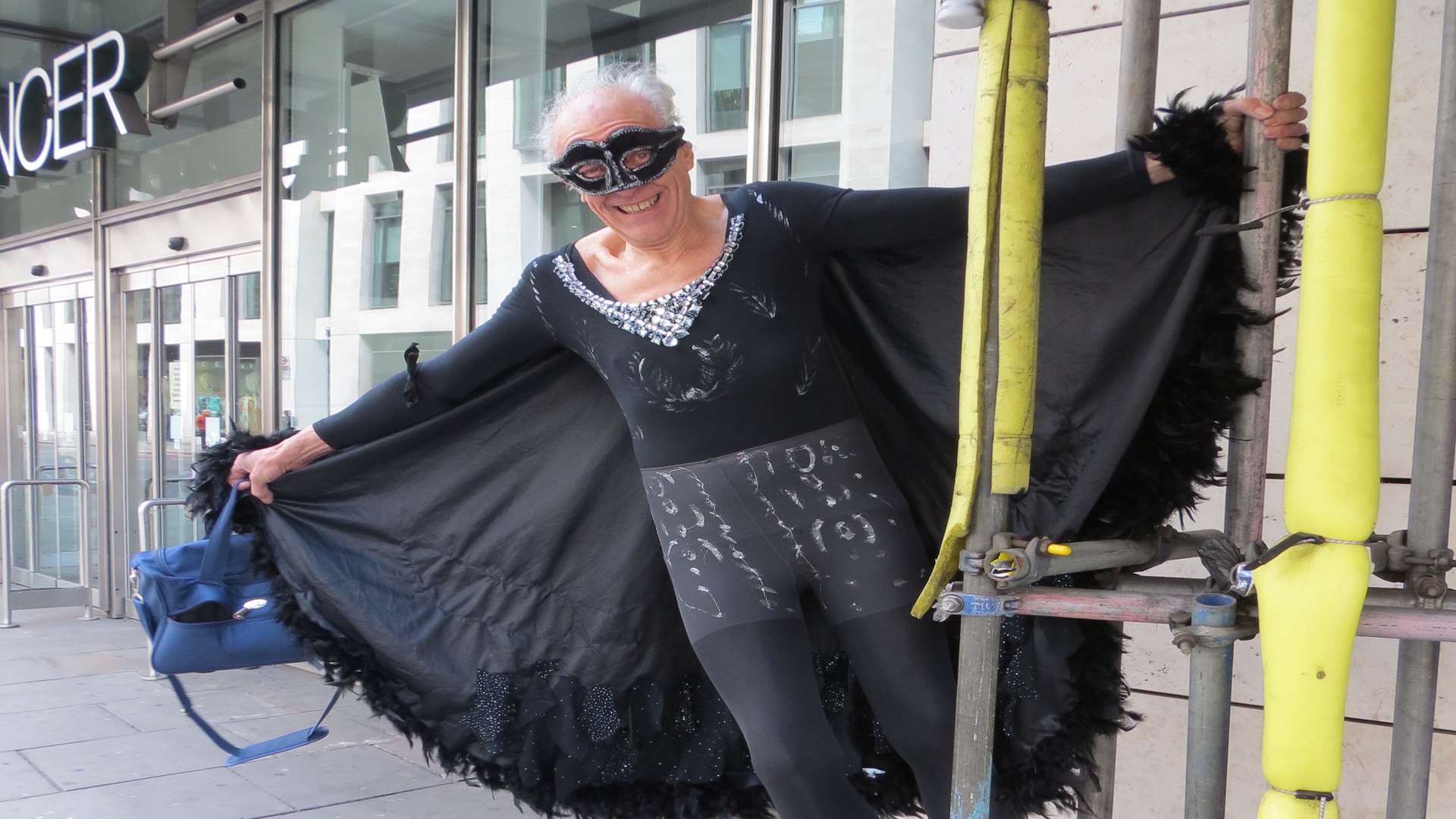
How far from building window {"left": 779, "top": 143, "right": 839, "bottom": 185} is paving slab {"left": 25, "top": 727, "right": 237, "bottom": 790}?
3226 millimetres

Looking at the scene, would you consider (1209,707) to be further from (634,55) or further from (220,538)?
(634,55)

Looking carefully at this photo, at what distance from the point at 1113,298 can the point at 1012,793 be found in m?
0.94

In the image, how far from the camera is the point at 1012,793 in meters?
2.19

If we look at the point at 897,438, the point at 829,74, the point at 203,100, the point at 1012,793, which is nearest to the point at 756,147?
the point at 829,74

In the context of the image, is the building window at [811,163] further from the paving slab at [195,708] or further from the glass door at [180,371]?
the glass door at [180,371]

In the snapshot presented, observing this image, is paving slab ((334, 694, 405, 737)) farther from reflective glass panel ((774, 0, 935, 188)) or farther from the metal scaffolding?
the metal scaffolding

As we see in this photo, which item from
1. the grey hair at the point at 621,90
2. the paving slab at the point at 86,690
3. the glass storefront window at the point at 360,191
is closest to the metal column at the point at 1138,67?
the grey hair at the point at 621,90

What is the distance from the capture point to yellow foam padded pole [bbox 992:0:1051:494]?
61.7 inches

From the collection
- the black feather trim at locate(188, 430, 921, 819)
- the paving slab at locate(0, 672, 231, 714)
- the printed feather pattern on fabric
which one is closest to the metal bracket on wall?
the printed feather pattern on fabric

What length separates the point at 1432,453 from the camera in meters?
1.56

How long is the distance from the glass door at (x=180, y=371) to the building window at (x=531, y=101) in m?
2.36

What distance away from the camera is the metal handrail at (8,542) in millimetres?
7688

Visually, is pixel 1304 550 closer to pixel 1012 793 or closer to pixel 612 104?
pixel 1012 793

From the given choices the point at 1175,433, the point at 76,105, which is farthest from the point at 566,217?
the point at 76,105
